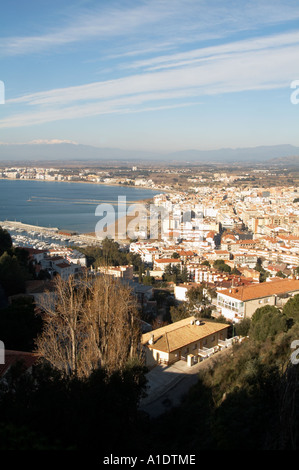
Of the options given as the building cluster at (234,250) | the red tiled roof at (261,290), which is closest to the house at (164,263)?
the building cluster at (234,250)

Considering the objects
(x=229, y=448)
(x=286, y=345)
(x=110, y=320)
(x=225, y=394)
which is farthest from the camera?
(x=110, y=320)

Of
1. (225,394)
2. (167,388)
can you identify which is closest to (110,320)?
(167,388)

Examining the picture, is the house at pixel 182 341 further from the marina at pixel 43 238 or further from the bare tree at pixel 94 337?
the marina at pixel 43 238

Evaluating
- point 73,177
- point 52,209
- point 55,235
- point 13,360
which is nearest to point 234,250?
point 55,235

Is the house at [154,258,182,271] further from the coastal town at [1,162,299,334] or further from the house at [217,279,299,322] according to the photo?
the house at [217,279,299,322]
